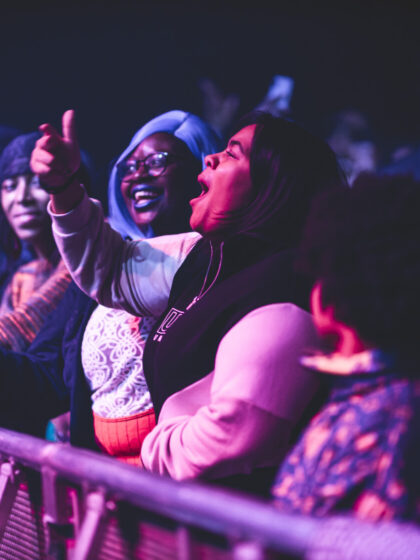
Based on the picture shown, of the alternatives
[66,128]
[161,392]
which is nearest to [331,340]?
[161,392]

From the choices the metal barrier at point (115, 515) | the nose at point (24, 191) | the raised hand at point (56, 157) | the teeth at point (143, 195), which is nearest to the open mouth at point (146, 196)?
the teeth at point (143, 195)

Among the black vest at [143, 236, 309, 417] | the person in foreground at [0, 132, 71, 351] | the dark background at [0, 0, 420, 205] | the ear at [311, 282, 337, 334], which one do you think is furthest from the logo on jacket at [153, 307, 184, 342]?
the dark background at [0, 0, 420, 205]

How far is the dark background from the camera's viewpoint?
6.81ft

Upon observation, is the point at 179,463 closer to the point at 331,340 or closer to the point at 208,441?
the point at 208,441

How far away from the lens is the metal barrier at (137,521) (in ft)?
1.77

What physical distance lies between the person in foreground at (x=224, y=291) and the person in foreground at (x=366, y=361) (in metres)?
0.17

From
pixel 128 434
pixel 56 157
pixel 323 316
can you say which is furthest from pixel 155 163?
pixel 323 316

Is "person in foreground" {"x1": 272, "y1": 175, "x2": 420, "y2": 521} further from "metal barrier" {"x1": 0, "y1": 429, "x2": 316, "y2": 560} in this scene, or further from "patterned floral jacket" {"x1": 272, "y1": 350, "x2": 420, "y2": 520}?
"metal barrier" {"x1": 0, "y1": 429, "x2": 316, "y2": 560}

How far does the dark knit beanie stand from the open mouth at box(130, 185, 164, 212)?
0.72m

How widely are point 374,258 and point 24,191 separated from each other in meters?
1.77

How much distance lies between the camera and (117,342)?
1515 millimetres

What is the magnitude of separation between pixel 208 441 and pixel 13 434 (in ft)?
0.92

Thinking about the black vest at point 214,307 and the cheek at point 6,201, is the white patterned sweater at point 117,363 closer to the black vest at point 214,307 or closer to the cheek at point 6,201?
the black vest at point 214,307

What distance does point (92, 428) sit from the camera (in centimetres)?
153
